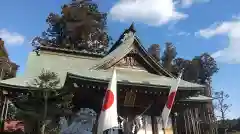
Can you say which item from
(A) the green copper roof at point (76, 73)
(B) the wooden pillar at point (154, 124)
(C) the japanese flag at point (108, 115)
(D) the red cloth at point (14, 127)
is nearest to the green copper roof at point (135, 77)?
(A) the green copper roof at point (76, 73)

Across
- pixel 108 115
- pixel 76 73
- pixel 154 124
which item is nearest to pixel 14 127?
pixel 76 73

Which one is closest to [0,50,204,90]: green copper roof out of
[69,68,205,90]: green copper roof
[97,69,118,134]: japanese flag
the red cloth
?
[69,68,205,90]: green copper roof

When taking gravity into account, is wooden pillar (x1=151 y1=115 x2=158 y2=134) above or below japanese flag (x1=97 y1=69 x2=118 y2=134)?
below

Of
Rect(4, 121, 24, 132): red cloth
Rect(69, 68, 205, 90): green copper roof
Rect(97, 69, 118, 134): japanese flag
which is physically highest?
Rect(69, 68, 205, 90): green copper roof

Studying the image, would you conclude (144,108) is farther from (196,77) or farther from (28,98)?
(196,77)

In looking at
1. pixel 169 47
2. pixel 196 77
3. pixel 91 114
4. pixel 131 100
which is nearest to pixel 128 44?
pixel 131 100

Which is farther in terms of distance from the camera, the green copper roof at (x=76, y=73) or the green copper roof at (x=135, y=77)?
the green copper roof at (x=76, y=73)

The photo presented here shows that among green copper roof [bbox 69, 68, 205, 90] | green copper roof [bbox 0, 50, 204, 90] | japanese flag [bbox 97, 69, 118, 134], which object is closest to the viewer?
japanese flag [bbox 97, 69, 118, 134]

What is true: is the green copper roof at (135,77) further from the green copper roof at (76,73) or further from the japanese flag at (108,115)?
the japanese flag at (108,115)

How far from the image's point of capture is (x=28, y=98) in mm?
13312

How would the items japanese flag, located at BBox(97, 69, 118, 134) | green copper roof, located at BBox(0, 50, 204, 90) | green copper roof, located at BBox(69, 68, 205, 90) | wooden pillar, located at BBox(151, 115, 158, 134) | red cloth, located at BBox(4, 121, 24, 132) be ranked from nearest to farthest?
japanese flag, located at BBox(97, 69, 118, 134) < green copper roof, located at BBox(69, 68, 205, 90) < green copper roof, located at BBox(0, 50, 204, 90) < wooden pillar, located at BBox(151, 115, 158, 134) < red cloth, located at BBox(4, 121, 24, 132)

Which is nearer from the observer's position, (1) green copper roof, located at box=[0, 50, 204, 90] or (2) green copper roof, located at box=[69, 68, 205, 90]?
(2) green copper roof, located at box=[69, 68, 205, 90]

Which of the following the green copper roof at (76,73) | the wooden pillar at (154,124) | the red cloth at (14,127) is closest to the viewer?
the green copper roof at (76,73)

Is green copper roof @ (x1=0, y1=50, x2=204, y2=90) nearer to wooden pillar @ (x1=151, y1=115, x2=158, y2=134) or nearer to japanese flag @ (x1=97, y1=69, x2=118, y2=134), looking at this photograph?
wooden pillar @ (x1=151, y1=115, x2=158, y2=134)
